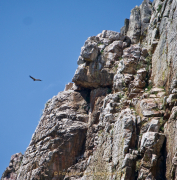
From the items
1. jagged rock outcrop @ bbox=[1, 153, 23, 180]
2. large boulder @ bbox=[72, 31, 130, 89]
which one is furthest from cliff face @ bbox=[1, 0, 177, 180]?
jagged rock outcrop @ bbox=[1, 153, 23, 180]

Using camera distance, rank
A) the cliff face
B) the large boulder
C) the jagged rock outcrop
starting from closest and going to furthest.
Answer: the cliff face
the large boulder
the jagged rock outcrop

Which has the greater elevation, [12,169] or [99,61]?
[99,61]

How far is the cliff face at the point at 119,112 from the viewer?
2977 cm

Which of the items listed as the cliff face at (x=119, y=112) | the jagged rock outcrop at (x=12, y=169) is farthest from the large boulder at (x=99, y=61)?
the jagged rock outcrop at (x=12, y=169)

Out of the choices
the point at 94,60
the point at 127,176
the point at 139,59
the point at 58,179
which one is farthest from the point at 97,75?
the point at 127,176

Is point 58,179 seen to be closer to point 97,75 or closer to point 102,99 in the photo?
point 102,99

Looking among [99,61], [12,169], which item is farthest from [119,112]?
[12,169]

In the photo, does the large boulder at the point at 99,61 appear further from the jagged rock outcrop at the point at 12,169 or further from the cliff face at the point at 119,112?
the jagged rock outcrop at the point at 12,169

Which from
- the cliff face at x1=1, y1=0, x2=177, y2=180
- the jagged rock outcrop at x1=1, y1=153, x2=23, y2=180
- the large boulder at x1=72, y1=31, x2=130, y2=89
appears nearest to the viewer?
the cliff face at x1=1, y1=0, x2=177, y2=180

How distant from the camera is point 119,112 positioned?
36.5m

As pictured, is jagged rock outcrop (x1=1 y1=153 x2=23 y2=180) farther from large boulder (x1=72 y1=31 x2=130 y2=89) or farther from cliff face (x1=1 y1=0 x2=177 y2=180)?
large boulder (x1=72 y1=31 x2=130 y2=89)

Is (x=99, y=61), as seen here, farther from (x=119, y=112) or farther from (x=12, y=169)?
(x=12, y=169)

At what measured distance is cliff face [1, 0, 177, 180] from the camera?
2977 cm

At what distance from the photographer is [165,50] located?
119 ft
